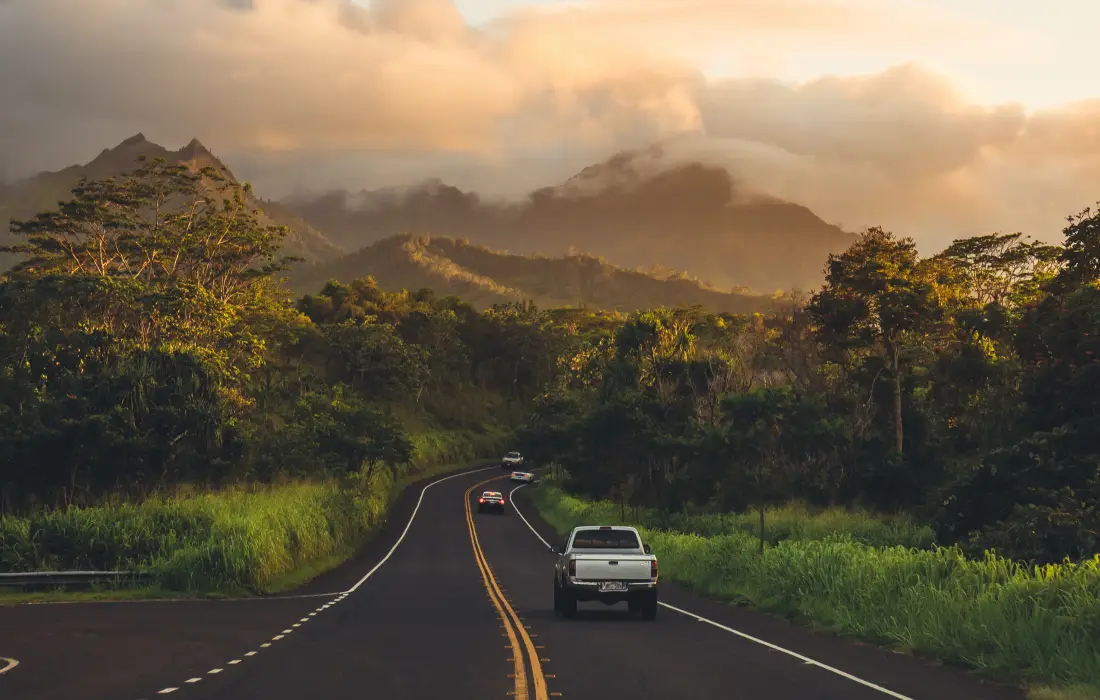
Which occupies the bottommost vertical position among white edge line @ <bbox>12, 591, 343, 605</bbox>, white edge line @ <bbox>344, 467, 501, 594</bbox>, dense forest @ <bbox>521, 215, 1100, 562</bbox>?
white edge line @ <bbox>344, 467, 501, 594</bbox>

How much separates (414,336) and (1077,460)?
130716 millimetres

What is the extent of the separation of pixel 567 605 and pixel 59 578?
1620cm

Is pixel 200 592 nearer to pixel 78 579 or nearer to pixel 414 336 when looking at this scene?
pixel 78 579

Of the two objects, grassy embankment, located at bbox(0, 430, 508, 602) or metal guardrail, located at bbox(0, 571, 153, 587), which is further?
grassy embankment, located at bbox(0, 430, 508, 602)

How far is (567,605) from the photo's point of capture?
24.8 metres

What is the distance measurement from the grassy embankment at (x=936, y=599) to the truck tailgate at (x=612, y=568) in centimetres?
364

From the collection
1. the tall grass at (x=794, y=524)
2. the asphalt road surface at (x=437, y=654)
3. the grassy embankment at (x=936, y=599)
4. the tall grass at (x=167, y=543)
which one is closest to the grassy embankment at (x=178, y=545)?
the tall grass at (x=167, y=543)

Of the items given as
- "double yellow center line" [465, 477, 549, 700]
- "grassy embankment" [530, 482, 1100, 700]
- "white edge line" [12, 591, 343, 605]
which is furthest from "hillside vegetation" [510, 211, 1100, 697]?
"white edge line" [12, 591, 343, 605]

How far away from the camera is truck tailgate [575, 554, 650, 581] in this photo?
944 inches

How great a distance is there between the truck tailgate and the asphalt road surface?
1030mm

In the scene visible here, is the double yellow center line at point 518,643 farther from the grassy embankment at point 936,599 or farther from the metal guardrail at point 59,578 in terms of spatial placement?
the metal guardrail at point 59,578

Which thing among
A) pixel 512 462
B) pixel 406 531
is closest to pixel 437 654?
pixel 406 531

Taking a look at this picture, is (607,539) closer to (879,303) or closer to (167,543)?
(167,543)

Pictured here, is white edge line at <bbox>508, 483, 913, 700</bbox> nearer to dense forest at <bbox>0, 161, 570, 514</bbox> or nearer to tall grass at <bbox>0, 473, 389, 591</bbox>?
tall grass at <bbox>0, 473, 389, 591</bbox>
